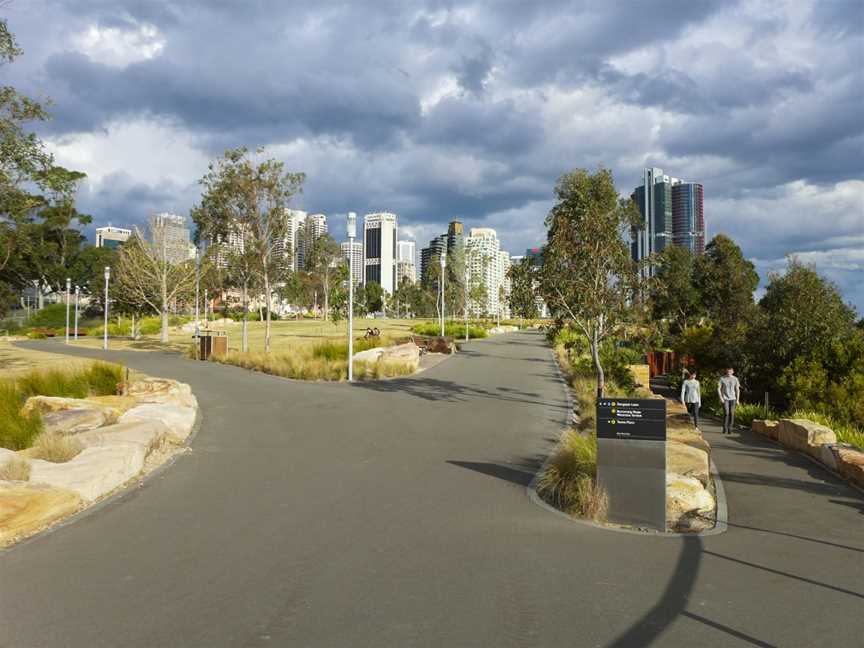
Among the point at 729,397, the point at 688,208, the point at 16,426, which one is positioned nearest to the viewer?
the point at 16,426

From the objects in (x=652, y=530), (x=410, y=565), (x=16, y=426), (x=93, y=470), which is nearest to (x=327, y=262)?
(x=16, y=426)

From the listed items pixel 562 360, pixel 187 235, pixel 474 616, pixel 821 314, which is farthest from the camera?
pixel 187 235

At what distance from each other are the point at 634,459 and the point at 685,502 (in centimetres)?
107

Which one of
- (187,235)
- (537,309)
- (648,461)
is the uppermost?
(187,235)

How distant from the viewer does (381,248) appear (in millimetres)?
155750

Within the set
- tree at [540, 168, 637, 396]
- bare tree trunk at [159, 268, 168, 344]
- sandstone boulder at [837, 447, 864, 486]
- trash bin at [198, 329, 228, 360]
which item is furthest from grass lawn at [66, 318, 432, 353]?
sandstone boulder at [837, 447, 864, 486]

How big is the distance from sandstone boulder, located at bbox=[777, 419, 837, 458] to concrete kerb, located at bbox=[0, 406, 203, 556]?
1081 cm

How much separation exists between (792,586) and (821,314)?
16126mm

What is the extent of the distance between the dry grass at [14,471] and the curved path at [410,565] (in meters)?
1.05

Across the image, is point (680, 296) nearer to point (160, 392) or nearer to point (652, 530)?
point (160, 392)

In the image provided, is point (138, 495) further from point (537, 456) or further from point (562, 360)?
point (562, 360)

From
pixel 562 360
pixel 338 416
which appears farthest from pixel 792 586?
pixel 562 360

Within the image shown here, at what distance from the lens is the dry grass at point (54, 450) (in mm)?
8383

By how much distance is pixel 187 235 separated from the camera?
150 ft
